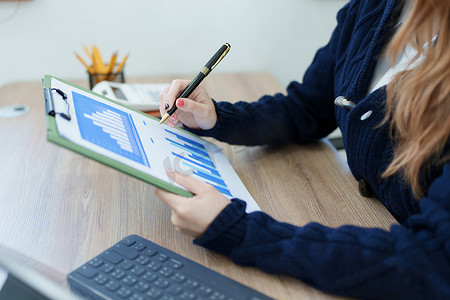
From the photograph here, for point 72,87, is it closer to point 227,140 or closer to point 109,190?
point 109,190

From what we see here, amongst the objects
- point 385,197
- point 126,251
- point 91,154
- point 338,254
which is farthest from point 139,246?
point 385,197

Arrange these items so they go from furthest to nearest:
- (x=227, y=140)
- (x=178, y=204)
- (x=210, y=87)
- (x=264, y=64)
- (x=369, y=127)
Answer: (x=264, y=64)
(x=210, y=87)
(x=227, y=140)
(x=369, y=127)
(x=178, y=204)

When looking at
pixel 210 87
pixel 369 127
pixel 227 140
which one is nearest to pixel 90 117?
pixel 227 140

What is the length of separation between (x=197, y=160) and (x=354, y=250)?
0.30 metres

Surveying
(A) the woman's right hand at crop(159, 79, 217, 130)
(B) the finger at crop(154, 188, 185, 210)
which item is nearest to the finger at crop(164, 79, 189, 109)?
(A) the woman's right hand at crop(159, 79, 217, 130)

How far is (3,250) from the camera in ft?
1.89

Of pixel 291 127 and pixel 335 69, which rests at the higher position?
pixel 335 69

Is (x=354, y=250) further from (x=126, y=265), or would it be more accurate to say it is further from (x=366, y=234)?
(x=126, y=265)

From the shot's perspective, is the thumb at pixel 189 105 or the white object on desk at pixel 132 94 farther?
the white object on desk at pixel 132 94

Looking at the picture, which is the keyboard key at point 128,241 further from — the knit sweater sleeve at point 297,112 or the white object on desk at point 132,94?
the white object on desk at point 132,94

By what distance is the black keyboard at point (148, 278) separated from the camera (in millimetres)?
495

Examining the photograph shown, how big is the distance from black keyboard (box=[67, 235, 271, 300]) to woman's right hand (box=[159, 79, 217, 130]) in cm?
29

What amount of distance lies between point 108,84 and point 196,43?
0.46 m

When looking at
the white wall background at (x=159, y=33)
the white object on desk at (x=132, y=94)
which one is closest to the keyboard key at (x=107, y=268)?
the white object on desk at (x=132, y=94)
